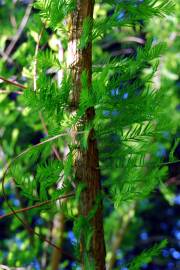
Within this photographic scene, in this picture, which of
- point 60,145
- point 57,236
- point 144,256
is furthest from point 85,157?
point 57,236

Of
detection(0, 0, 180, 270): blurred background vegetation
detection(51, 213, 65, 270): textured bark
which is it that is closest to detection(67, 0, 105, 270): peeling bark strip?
Answer: detection(0, 0, 180, 270): blurred background vegetation

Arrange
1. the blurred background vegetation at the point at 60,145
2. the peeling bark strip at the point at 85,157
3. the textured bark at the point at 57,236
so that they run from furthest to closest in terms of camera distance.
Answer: the textured bark at the point at 57,236, the blurred background vegetation at the point at 60,145, the peeling bark strip at the point at 85,157

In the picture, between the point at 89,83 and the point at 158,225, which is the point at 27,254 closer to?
the point at 89,83

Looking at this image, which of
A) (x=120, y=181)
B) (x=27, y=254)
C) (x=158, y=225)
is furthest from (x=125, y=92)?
(x=158, y=225)

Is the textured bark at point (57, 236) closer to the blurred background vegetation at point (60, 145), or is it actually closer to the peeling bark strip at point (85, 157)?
the blurred background vegetation at point (60, 145)

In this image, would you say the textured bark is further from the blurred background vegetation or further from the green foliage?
the green foliage


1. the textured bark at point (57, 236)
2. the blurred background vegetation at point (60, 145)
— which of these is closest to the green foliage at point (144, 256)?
the blurred background vegetation at point (60, 145)

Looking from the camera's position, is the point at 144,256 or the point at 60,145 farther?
the point at 60,145

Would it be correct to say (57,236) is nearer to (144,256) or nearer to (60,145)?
(60,145)
